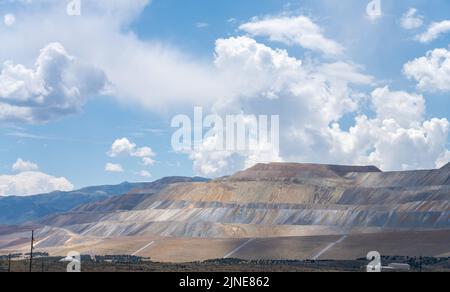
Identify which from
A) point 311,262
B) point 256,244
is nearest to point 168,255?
point 256,244
